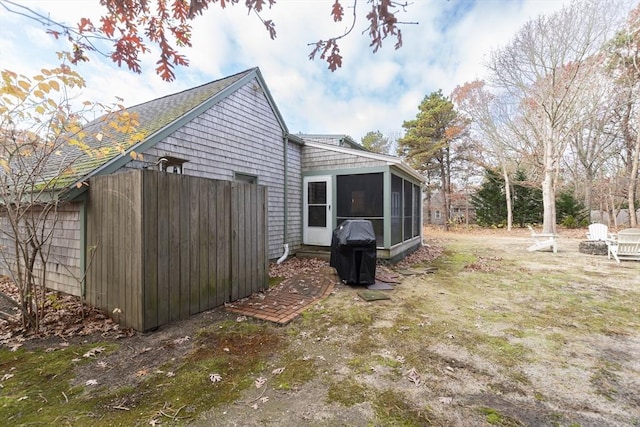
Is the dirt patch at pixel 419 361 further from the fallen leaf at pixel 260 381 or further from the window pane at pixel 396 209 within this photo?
the window pane at pixel 396 209

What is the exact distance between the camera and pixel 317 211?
8336 millimetres

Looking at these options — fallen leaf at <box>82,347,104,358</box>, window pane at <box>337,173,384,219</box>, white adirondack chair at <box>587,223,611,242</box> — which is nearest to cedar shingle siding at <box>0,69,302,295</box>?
fallen leaf at <box>82,347,104,358</box>

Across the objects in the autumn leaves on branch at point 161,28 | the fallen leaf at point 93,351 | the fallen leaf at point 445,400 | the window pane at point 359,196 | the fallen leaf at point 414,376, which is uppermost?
the autumn leaves on branch at point 161,28

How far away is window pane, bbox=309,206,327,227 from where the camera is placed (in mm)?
8172

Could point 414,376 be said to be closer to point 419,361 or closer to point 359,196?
point 419,361

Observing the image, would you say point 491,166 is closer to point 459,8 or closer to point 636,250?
point 636,250

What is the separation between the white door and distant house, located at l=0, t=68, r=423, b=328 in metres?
0.03

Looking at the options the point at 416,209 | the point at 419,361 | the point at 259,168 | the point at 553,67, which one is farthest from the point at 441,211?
the point at 419,361

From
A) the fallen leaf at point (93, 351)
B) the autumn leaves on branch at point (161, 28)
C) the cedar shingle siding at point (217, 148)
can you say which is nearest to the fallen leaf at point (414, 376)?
the autumn leaves on branch at point (161, 28)

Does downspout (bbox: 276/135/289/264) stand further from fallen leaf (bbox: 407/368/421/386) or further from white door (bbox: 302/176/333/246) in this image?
fallen leaf (bbox: 407/368/421/386)

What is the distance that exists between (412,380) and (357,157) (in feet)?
19.8

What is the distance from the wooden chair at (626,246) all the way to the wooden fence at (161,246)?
10.3m

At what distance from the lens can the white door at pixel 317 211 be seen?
318 inches

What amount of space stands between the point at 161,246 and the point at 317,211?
5.34 metres
